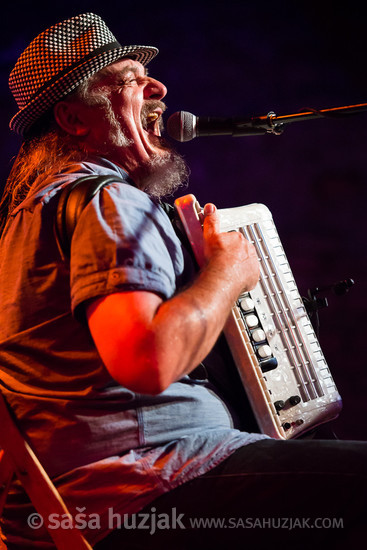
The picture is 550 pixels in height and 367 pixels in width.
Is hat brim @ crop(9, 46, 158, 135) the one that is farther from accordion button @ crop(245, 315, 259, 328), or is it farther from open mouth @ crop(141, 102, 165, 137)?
accordion button @ crop(245, 315, 259, 328)

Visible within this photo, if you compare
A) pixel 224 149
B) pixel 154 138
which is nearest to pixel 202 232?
pixel 154 138

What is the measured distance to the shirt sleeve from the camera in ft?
3.04

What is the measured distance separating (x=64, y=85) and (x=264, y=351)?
950 mm

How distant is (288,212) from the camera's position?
2.90 m

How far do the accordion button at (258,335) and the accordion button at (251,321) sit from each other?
0.8 inches

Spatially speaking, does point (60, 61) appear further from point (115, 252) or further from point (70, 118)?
point (115, 252)

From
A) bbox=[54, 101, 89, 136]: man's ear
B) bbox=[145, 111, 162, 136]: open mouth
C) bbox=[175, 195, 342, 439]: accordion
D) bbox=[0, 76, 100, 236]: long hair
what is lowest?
bbox=[175, 195, 342, 439]: accordion

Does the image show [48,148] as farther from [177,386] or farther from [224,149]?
[224,149]

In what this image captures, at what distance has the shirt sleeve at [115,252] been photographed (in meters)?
0.93

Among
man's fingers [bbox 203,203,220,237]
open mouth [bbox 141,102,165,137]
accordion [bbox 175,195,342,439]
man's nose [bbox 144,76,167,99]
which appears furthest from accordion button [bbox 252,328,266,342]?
man's nose [bbox 144,76,167,99]

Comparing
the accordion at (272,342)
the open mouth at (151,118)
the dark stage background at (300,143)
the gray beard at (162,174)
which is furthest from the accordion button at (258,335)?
the dark stage background at (300,143)

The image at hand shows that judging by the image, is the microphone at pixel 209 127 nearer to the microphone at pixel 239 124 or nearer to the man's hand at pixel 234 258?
the microphone at pixel 239 124

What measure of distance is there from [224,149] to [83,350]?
202 centimetres

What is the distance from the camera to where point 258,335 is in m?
1.60
